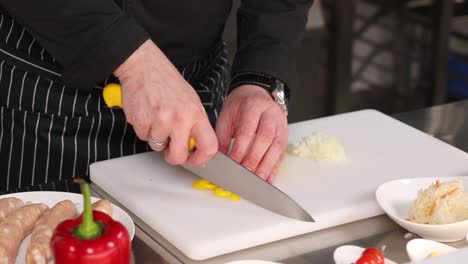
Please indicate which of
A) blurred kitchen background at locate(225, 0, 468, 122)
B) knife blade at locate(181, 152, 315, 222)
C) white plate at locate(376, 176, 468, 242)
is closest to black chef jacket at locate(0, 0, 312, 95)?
knife blade at locate(181, 152, 315, 222)

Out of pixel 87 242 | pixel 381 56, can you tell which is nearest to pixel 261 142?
pixel 87 242

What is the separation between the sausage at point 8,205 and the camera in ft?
4.52

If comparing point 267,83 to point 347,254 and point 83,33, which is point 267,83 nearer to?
point 83,33

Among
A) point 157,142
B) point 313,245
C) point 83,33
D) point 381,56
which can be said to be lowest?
point 381,56

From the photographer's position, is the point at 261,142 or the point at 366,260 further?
the point at 261,142

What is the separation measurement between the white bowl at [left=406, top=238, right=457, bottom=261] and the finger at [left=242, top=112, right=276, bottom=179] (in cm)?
40

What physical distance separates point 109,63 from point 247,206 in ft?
1.08

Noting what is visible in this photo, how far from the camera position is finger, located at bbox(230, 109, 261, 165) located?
1.67m

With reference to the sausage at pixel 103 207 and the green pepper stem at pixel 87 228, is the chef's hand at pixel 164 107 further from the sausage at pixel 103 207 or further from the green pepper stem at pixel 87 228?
the green pepper stem at pixel 87 228

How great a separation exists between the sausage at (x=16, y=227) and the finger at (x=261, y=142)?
15.3 inches

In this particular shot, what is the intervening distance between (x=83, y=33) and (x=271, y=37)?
0.44 meters

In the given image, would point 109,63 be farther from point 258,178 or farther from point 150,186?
point 258,178

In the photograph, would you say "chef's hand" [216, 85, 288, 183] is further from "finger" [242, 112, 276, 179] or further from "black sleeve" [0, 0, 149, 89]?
"black sleeve" [0, 0, 149, 89]

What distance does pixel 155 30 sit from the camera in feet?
5.96
